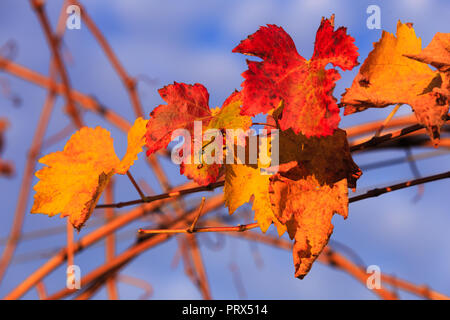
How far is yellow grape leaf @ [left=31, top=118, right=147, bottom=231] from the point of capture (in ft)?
0.77

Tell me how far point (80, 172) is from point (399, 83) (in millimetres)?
194

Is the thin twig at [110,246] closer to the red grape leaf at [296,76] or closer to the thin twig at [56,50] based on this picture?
the thin twig at [56,50]

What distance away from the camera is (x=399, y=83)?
0.21 meters

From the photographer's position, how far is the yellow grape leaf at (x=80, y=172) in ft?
0.77

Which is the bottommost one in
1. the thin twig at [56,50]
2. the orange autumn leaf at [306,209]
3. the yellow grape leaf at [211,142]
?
the orange autumn leaf at [306,209]

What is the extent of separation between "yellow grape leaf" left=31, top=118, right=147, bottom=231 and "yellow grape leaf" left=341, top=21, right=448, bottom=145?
12 centimetres

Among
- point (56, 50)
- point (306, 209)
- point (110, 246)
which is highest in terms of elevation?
point (56, 50)

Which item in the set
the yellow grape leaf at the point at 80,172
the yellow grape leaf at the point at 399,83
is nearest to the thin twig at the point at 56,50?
the yellow grape leaf at the point at 80,172

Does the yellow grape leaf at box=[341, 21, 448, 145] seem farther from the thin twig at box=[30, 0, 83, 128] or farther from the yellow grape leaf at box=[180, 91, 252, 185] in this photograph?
the thin twig at box=[30, 0, 83, 128]

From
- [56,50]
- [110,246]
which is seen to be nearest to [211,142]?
[56,50]

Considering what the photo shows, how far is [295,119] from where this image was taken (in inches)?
7.1

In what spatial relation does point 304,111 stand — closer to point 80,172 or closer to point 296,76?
point 296,76
